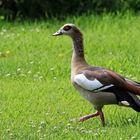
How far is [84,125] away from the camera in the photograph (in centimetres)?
892

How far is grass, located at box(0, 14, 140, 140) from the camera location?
28.4 ft

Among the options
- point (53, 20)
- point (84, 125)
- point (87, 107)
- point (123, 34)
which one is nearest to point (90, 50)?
point (123, 34)

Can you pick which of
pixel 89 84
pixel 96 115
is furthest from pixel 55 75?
pixel 89 84

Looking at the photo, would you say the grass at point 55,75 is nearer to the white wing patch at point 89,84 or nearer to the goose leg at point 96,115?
the goose leg at point 96,115

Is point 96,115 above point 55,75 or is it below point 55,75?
above

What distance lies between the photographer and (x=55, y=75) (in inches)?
462

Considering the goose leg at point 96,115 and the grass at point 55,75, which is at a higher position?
the goose leg at point 96,115

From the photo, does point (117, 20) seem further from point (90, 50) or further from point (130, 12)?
point (90, 50)

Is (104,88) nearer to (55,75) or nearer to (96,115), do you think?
(96,115)

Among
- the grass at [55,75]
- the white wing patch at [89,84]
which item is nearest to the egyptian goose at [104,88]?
the white wing patch at [89,84]

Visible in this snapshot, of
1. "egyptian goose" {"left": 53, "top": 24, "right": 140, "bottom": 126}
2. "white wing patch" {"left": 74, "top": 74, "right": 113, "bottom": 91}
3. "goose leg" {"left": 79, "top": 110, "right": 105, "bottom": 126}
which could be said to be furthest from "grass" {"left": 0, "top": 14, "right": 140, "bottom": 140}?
"white wing patch" {"left": 74, "top": 74, "right": 113, "bottom": 91}

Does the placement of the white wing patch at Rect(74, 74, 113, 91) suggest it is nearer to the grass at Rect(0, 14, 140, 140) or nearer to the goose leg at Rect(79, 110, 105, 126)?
the goose leg at Rect(79, 110, 105, 126)

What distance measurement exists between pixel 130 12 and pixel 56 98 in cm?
590

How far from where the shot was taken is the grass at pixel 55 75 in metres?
8.66
